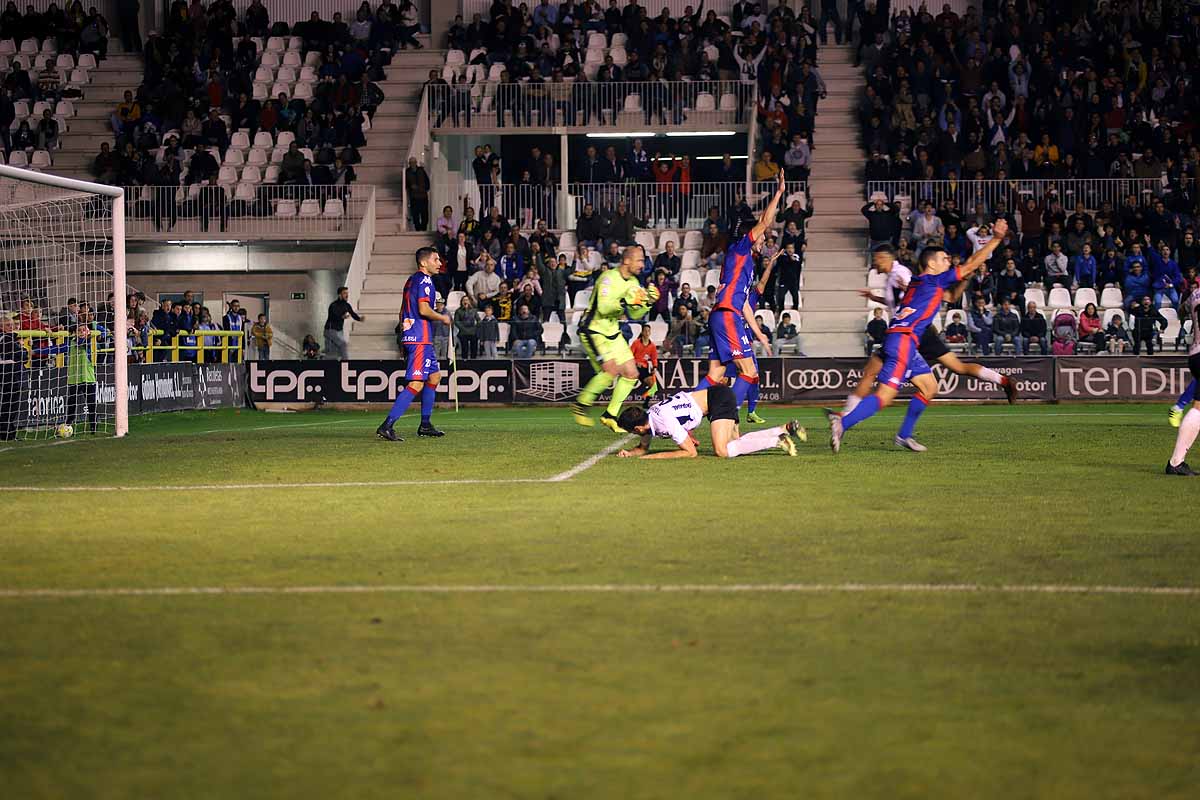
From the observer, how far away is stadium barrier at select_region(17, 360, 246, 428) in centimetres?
2039

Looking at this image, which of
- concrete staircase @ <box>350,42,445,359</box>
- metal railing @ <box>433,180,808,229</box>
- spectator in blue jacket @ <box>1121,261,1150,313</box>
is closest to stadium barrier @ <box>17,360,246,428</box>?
concrete staircase @ <box>350,42,445,359</box>

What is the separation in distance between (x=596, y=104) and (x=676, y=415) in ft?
78.5

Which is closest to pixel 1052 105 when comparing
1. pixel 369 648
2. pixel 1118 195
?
pixel 1118 195

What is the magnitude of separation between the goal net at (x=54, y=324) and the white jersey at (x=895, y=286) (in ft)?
31.9

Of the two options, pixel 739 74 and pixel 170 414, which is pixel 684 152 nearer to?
pixel 739 74

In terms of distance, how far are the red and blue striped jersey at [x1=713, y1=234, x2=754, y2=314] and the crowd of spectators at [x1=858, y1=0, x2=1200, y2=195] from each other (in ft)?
62.5

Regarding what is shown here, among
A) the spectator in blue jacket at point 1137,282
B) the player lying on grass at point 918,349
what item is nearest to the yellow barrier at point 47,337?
the player lying on grass at point 918,349

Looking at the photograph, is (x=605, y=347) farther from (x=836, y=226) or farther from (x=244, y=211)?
(x=244, y=211)

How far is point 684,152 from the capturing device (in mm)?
39500

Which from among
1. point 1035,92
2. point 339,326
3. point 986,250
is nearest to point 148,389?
point 339,326

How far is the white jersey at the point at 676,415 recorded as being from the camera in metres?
13.8

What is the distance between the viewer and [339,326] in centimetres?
3098

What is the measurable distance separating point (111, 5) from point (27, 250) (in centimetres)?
1941

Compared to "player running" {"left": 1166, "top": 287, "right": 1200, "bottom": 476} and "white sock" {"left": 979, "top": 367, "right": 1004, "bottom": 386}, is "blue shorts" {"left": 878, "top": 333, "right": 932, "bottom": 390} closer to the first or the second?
"white sock" {"left": 979, "top": 367, "right": 1004, "bottom": 386}
